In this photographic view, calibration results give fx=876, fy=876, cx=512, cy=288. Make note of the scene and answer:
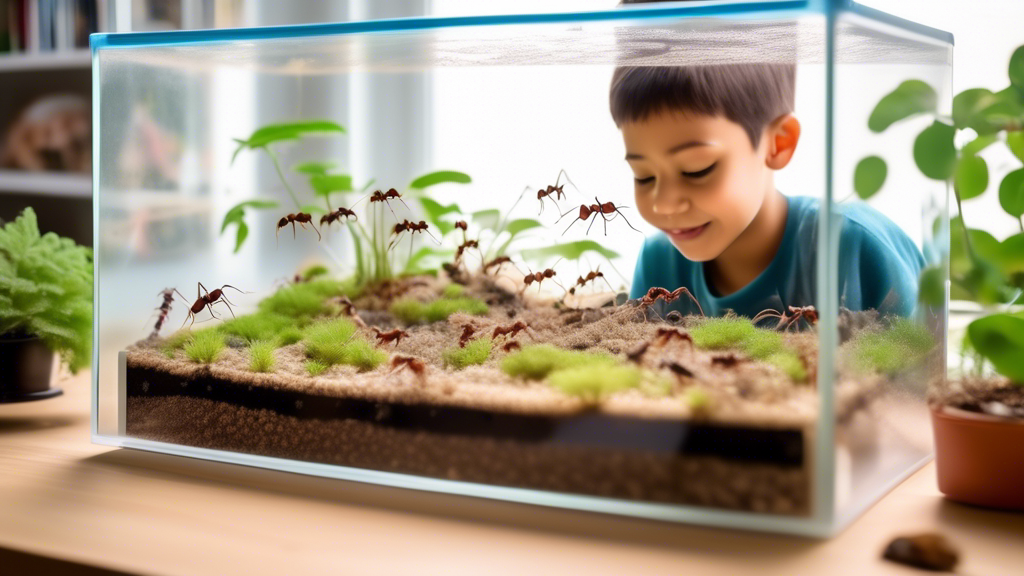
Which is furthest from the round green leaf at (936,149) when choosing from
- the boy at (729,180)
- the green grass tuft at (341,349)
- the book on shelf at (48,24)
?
the book on shelf at (48,24)

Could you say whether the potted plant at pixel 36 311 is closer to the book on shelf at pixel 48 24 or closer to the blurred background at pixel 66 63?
the blurred background at pixel 66 63

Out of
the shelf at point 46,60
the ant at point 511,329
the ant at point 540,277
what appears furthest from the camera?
the shelf at point 46,60

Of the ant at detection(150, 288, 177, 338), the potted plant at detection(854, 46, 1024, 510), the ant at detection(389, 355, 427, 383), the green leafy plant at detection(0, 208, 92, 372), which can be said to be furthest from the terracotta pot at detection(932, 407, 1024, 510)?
the green leafy plant at detection(0, 208, 92, 372)

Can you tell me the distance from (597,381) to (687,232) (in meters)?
0.42

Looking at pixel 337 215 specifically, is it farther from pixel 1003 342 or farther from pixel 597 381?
pixel 1003 342

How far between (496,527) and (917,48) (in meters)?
0.62

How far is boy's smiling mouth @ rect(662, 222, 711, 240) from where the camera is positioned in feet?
3.57

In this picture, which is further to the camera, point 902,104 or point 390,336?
point 390,336

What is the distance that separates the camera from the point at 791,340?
0.88 metres

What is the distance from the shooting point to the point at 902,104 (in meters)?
0.78

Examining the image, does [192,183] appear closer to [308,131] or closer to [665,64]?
[308,131]

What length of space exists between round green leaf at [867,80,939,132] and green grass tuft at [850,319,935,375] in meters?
0.19

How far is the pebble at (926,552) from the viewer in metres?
0.65

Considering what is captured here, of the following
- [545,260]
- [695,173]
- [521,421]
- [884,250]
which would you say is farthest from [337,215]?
[884,250]
